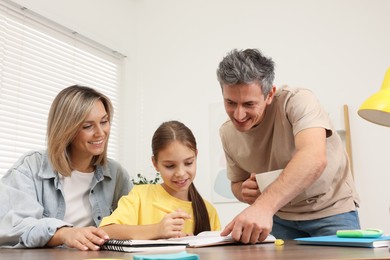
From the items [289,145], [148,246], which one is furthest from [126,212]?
[289,145]

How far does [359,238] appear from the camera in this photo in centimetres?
91

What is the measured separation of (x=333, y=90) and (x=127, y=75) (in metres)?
1.77

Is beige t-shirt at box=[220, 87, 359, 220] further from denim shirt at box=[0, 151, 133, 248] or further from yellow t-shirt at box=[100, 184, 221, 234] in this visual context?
denim shirt at box=[0, 151, 133, 248]

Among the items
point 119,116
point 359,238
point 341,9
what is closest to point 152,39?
point 119,116

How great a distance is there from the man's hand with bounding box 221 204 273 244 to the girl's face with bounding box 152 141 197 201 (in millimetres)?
478

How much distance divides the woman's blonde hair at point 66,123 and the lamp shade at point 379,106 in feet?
2.99

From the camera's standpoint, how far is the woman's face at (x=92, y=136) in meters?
1.52

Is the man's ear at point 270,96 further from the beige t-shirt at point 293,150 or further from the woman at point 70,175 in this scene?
the woman at point 70,175

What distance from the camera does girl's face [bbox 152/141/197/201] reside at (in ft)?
4.92

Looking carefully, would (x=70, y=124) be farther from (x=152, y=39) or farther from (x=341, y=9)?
(x=152, y=39)

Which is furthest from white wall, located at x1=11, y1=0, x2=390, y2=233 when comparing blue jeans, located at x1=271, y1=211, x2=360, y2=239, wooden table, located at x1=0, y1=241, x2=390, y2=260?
wooden table, located at x1=0, y1=241, x2=390, y2=260

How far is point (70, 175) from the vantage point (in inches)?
59.3

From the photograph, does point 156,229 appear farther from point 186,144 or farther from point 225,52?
point 225,52

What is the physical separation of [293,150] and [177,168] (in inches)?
15.9
